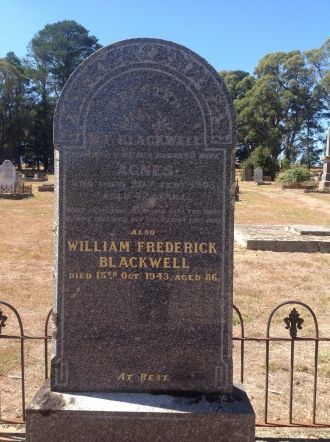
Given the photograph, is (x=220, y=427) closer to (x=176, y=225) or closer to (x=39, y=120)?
(x=176, y=225)

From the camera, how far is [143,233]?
314 centimetres

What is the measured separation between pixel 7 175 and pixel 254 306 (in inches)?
888

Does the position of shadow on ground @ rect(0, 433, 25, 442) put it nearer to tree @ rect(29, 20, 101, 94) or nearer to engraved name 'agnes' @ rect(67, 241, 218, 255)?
engraved name 'agnes' @ rect(67, 241, 218, 255)

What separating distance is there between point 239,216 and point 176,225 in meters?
16.0

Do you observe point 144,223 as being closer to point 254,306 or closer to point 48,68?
point 254,306

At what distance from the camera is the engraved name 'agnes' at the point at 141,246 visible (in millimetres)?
3119

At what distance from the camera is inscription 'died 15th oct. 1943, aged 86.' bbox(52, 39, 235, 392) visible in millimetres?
3064

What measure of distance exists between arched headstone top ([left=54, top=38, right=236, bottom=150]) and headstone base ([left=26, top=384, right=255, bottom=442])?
1.66 m

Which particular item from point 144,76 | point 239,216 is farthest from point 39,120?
point 144,76

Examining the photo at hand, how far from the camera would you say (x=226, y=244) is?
3090mm

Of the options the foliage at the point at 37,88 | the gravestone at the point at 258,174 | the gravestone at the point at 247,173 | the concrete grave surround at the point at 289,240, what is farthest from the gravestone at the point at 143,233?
the foliage at the point at 37,88

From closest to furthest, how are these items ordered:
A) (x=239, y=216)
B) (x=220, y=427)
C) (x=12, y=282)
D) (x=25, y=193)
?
(x=220, y=427), (x=12, y=282), (x=239, y=216), (x=25, y=193)

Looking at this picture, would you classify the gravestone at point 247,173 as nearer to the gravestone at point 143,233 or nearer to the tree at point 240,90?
the tree at point 240,90

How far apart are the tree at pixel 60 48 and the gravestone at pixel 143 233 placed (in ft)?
199
